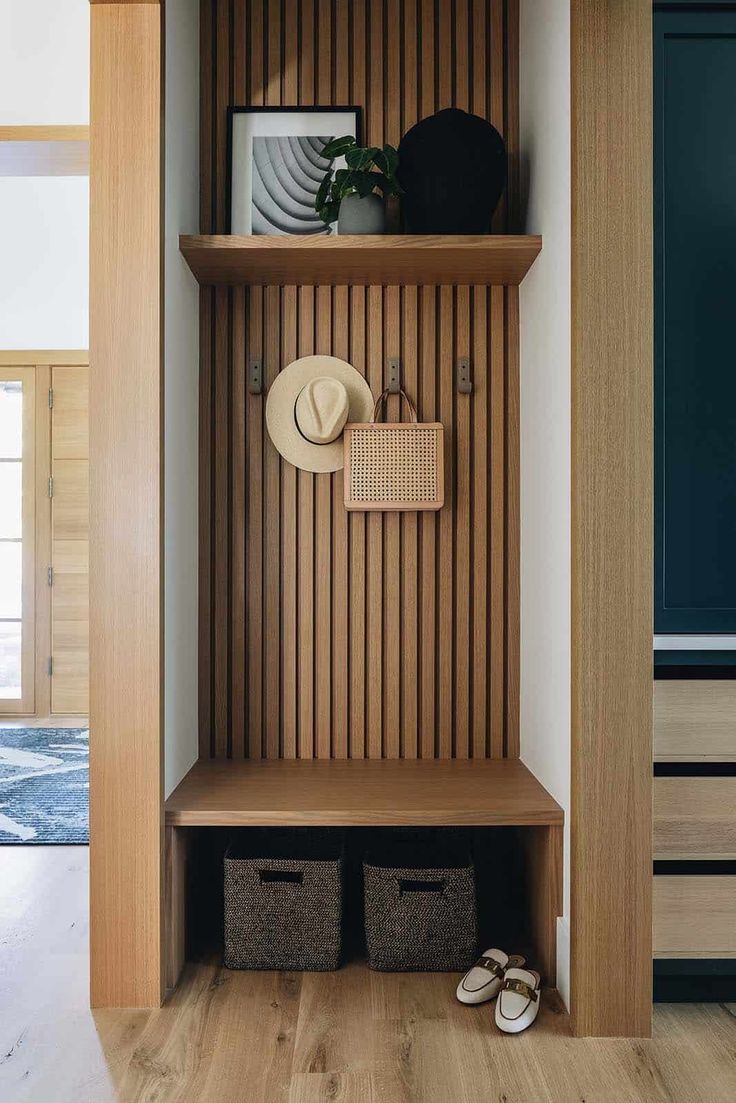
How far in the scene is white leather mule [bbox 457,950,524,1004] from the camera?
7.02ft

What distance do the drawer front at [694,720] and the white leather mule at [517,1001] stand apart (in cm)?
64

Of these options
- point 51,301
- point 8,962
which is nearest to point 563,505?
point 8,962

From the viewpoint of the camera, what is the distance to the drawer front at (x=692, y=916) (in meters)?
2.10

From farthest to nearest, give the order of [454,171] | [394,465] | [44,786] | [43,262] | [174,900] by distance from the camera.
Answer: [43,262] → [44,786] → [394,465] → [454,171] → [174,900]

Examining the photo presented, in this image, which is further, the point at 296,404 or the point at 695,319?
the point at 296,404

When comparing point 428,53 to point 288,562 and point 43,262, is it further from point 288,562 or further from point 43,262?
point 43,262

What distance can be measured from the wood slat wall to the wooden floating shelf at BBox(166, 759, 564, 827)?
0.11 metres

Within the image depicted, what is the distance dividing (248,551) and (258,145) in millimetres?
1223

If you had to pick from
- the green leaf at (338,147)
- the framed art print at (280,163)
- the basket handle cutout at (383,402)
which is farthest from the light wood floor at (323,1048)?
the green leaf at (338,147)

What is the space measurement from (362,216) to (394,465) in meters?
0.69

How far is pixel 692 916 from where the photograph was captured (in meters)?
2.11

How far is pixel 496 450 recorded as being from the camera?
2.69 metres

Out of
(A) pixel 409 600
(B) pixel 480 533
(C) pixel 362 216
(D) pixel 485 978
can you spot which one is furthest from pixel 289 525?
(D) pixel 485 978

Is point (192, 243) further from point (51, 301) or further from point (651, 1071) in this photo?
point (51, 301)
